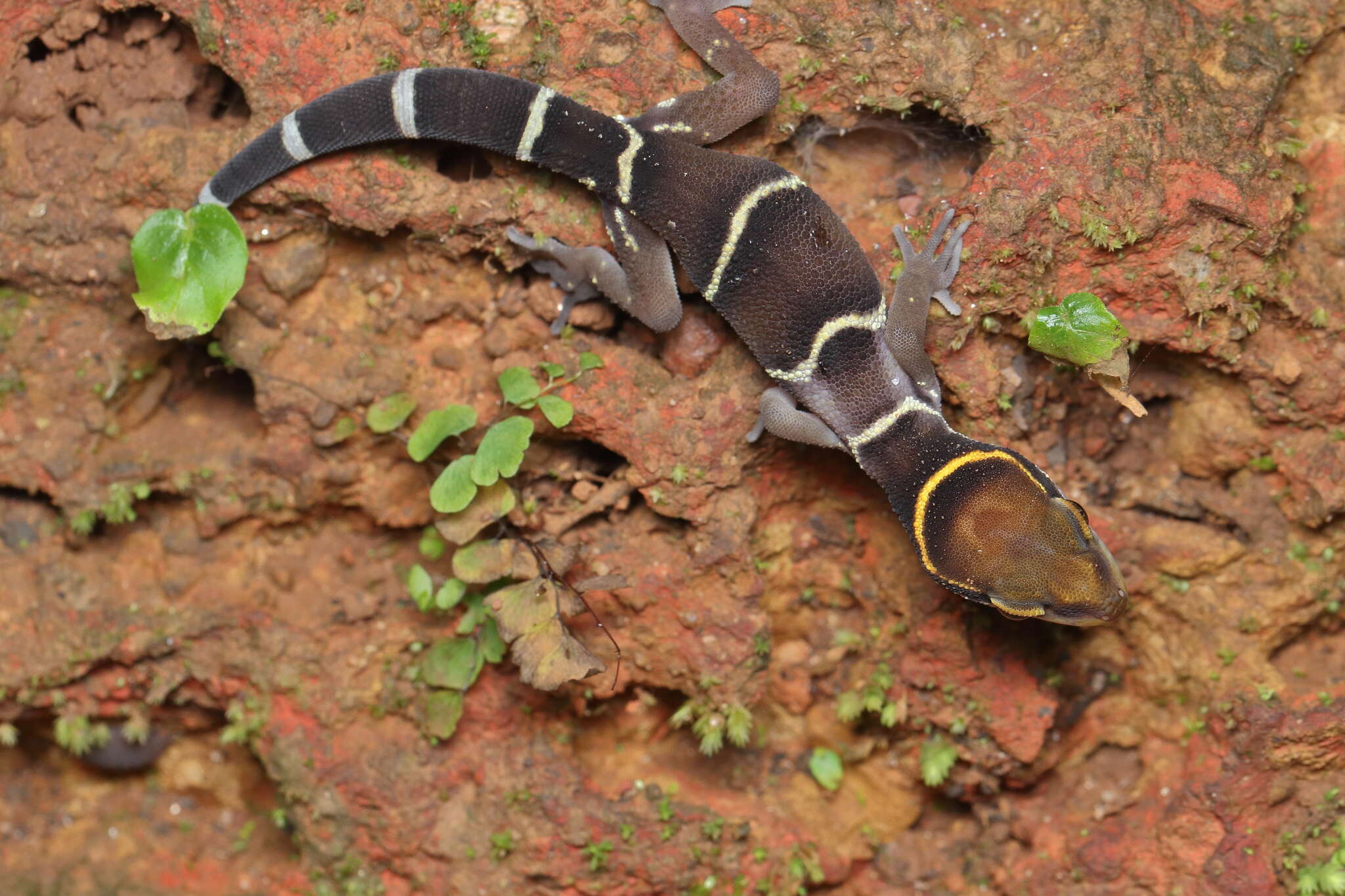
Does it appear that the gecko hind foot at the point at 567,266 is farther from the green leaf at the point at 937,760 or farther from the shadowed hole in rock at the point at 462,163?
the green leaf at the point at 937,760

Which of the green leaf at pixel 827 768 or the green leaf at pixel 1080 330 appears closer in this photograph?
the green leaf at pixel 1080 330

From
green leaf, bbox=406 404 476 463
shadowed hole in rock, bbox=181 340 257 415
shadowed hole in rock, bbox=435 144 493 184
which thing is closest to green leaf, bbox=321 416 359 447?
green leaf, bbox=406 404 476 463

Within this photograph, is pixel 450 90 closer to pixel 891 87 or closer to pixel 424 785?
pixel 891 87

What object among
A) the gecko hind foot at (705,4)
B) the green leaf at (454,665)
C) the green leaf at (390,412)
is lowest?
the green leaf at (454,665)

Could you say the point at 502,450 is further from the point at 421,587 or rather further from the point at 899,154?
the point at 899,154

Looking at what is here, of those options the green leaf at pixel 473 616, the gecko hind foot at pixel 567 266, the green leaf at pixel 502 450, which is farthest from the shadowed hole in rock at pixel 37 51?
the green leaf at pixel 473 616
